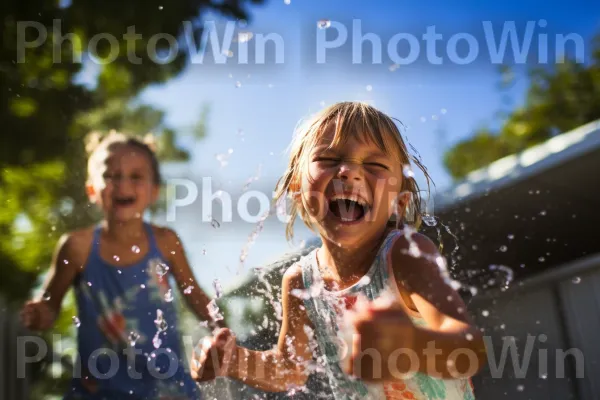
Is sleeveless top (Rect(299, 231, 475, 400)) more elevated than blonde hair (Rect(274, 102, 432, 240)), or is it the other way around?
blonde hair (Rect(274, 102, 432, 240))

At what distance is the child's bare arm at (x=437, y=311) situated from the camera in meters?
1.37

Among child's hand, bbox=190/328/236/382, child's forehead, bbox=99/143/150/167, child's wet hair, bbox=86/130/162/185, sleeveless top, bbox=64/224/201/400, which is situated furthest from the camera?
child's wet hair, bbox=86/130/162/185

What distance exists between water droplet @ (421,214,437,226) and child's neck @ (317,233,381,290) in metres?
0.57

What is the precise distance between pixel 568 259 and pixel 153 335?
183 centimetres

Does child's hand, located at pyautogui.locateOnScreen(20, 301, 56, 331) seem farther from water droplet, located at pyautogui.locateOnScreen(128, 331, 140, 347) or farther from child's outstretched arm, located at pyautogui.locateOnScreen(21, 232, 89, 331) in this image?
water droplet, located at pyautogui.locateOnScreen(128, 331, 140, 347)

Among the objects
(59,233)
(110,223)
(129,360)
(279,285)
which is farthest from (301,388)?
(59,233)

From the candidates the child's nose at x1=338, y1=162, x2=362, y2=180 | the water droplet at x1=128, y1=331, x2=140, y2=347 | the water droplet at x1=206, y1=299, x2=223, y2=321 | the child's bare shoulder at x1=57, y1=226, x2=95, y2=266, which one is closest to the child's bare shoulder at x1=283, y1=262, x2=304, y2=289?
the child's nose at x1=338, y1=162, x2=362, y2=180

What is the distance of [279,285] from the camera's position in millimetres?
2400

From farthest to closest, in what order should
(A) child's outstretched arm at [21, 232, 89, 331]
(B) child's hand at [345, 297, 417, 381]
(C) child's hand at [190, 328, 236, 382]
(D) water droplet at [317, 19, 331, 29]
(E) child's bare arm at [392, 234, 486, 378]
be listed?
1. (D) water droplet at [317, 19, 331, 29]
2. (A) child's outstretched arm at [21, 232, 89, 331]
3. (C) child's hand at [190, 328, 236, 382]
4. (E) child's bare arm at [392, 234, 486, 378]
5. (B) child's hand at [345, 297, 417, 381]

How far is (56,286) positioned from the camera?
2.68m

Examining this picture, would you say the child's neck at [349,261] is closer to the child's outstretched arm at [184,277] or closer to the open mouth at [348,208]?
the open mouth at [348,208]

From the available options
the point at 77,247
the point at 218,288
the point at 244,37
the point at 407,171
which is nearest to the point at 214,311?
the point at 218,288

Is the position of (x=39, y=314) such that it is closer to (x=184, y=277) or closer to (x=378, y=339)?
(x=184, y=277)

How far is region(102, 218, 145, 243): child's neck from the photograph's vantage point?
2.77m
